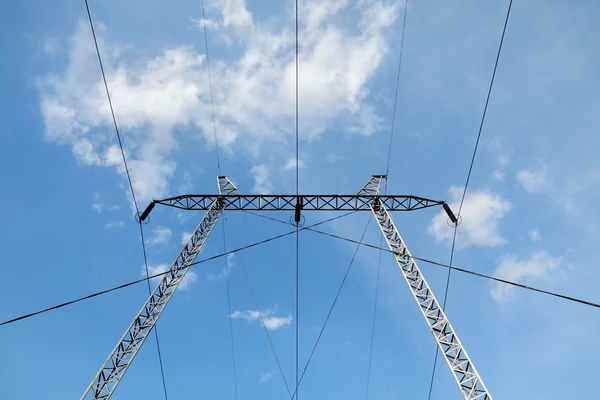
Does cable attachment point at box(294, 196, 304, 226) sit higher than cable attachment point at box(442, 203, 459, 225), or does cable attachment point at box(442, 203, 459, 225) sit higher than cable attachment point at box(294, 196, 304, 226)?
cable attachment point at box(294, 196, 304, 226)

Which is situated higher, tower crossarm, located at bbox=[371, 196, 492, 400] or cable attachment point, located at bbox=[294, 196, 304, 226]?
cable attachment point, located at bbox=[294, 196, 304, 226]

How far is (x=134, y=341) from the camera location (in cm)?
1315

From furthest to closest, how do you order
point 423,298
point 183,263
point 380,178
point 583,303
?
point 380,178, point 183,263, point 423,298, point 583,303

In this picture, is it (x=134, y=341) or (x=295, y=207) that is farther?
(x=295, y=207)

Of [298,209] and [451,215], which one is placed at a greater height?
[298,209]

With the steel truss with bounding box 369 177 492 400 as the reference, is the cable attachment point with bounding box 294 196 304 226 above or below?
above

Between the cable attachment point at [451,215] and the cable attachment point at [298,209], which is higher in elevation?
the cable attachment point at [298,209]

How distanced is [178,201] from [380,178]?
32.6 ft

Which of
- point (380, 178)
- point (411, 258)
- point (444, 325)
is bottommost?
point (444, 325)

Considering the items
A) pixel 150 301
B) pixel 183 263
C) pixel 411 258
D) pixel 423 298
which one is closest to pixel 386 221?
pixel 411 258

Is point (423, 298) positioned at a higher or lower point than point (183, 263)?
lower

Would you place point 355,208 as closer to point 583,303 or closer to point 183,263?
point 183,263

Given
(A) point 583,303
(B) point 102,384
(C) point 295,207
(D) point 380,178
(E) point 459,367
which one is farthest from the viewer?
(D) point 380,178

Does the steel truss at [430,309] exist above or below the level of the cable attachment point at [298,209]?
below
